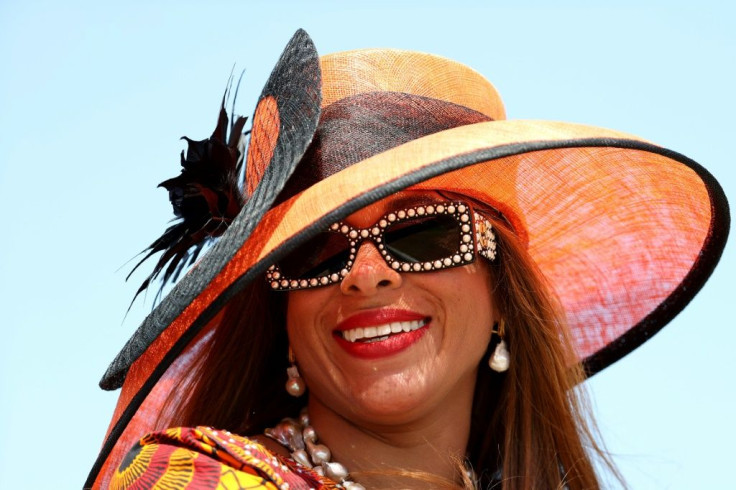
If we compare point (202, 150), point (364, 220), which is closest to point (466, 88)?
point (364, 220)

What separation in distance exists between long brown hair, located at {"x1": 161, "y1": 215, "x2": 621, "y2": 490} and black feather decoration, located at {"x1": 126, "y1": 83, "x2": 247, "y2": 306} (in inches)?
9.4

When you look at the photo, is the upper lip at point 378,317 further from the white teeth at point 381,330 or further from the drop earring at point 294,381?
the drop earring at point 294,381

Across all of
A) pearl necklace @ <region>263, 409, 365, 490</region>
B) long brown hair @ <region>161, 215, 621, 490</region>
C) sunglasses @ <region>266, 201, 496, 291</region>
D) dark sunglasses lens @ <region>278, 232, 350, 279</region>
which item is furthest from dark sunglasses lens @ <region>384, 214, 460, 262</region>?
pearl necklace @ <region>263, 409, 365, 490</region>

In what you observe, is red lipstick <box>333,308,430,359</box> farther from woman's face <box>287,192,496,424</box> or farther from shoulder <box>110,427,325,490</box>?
shoulder <box>110,427,325,490</box>

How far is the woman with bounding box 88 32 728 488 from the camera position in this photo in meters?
2.62

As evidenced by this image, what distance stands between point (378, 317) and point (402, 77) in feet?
2.17

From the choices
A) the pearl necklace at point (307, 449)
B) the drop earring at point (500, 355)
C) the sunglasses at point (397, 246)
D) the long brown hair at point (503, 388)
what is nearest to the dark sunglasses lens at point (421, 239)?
the sunglasses at point (397, 246)

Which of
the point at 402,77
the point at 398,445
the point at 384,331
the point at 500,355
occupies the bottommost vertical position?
the point at 398,445

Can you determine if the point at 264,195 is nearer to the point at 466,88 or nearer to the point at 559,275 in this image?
the point at 466,88

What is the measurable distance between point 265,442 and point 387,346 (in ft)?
1.41

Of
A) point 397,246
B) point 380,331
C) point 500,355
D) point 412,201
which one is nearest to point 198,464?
point 380,331

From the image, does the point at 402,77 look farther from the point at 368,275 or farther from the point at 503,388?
the point at 503,388

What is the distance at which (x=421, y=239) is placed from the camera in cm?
300

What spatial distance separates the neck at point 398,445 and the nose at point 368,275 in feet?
1.18
